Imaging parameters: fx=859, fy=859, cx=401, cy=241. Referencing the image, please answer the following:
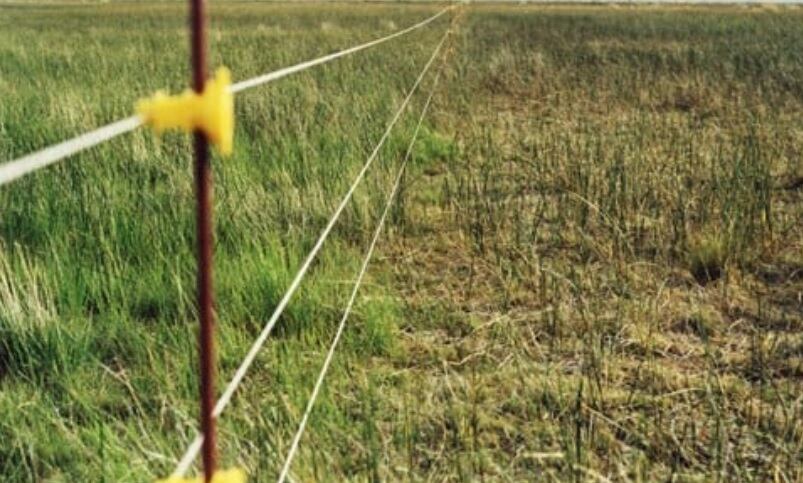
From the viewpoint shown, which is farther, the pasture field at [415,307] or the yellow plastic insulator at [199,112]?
the pasture field at [415,307]

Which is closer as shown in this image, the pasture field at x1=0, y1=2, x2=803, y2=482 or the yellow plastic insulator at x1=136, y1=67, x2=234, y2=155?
the yellow plastic insulator at x1=136, y1=67, x2=234, y2=155

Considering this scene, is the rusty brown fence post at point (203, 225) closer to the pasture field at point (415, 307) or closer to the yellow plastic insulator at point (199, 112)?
the yellow plastic insulator at point (199, 112)

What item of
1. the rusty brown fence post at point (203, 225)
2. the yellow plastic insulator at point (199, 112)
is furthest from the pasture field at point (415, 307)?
the yellow plastic insulator at point (199, 112)

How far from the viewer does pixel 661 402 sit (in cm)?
253

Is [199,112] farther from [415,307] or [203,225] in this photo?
[415,307]

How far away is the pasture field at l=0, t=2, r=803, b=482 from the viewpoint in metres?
2.16

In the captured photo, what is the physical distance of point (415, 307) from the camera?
3.24m

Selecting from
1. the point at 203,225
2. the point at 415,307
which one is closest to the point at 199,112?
the point at 203,225

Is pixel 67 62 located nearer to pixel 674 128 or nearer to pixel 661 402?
pixel 674 128

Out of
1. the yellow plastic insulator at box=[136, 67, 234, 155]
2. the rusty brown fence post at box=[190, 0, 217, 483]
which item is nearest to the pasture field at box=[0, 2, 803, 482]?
the rusty brown fence post at box=[190, 0, 217, 483]

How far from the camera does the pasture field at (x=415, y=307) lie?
2.16 m

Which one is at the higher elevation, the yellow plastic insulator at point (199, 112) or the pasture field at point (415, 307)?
the yellow plastic insulator at point (199, 112)

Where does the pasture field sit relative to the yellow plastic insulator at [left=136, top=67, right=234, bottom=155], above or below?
below

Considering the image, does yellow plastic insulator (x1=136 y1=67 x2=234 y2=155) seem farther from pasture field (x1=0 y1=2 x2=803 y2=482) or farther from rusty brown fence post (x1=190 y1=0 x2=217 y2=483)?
pasture field (x1=0 y1=2 x2=803 y2=482)
